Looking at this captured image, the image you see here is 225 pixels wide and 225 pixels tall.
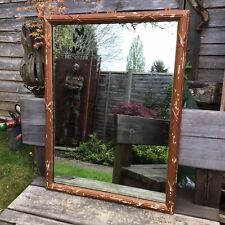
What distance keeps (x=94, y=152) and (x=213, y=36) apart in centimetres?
178

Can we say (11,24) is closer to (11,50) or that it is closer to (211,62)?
(11,50)

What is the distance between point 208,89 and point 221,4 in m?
0.86

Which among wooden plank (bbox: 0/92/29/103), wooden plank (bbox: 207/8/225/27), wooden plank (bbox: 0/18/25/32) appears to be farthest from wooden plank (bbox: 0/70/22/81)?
→ wooden plank (bbox: 207/8/225/27)

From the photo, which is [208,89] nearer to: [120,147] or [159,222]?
[120,147]

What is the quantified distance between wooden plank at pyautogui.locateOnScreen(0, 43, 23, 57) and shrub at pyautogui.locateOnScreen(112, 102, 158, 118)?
274cm

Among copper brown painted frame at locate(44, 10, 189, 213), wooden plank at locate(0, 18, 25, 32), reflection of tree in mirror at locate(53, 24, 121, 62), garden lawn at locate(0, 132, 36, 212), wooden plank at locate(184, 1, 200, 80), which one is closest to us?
copper brown painted frame at locate(44, 10, 189, 213)

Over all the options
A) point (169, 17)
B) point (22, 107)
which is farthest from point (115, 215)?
point (169, 17)

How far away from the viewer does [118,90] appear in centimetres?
182

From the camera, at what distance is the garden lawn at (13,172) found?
256 centimetres

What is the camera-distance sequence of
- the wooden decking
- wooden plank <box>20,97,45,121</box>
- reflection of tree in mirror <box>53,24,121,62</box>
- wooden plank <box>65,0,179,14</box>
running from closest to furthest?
the wooden decking
reflection of tree in mirror <box>53,24,121,62</box>
wooden plank <box>20,97,45,121</box>
wooden plank <box>65,0,179,14</box>

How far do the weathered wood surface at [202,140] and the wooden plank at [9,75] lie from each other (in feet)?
9.98

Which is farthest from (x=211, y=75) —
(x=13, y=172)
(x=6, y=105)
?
(x=6, y=105)

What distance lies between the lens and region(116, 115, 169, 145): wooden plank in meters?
1.73

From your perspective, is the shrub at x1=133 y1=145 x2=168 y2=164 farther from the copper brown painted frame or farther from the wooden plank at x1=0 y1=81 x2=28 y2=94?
the wooden plank at x1=0 y1=81 x2=28 y2=94
